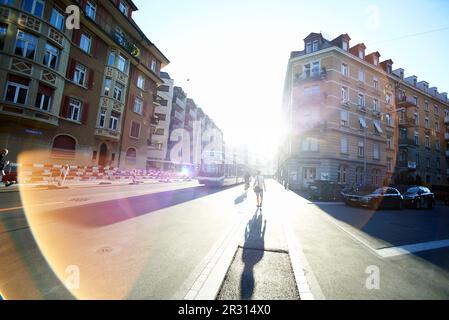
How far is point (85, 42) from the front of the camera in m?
18.3

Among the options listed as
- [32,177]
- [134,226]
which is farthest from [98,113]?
[134,226]

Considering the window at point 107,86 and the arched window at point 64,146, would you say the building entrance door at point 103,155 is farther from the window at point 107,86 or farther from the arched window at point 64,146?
the window at point 107,86

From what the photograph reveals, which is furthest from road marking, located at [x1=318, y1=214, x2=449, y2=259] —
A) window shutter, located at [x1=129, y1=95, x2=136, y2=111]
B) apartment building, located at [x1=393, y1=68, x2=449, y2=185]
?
apartment building, located at [x1=393, y1=68, x2=449, y2=185]

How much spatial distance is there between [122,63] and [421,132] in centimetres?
4808

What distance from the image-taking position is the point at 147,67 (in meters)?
25.6

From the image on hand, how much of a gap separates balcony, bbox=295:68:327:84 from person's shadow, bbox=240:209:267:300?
24.4 metres

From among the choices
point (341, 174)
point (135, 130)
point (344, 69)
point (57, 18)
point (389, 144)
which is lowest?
point (341, 174)

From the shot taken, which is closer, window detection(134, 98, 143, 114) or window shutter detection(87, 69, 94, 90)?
window shutter detection(87, 69, 94, 90)

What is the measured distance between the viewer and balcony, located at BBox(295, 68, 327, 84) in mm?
25031

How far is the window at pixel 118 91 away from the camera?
70.0ft

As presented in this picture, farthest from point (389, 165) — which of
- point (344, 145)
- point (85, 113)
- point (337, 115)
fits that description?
point (85, 113)

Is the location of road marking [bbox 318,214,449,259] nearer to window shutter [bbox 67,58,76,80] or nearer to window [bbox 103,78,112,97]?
window shutter [bbox 67,58,76,80]

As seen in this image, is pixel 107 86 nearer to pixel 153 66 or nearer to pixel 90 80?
pixel 90 80
